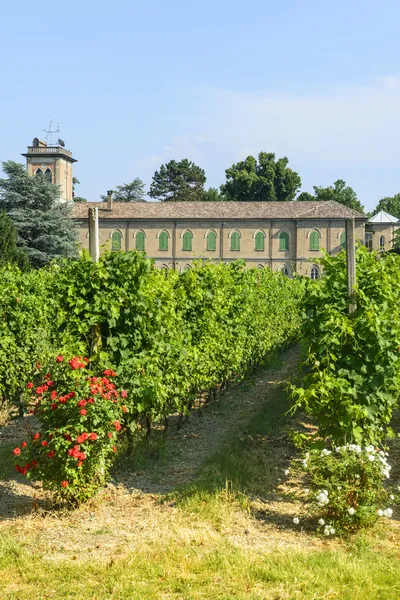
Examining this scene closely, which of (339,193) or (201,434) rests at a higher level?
(339,193)

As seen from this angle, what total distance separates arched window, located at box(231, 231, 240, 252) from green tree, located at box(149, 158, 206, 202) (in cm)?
2691

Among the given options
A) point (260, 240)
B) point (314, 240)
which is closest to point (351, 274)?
point (314, 240)

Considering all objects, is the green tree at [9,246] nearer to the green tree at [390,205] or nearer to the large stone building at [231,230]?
the large stone building at [231,230]

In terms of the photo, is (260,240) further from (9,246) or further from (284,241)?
(9,246)

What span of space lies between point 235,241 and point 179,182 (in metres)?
29.4

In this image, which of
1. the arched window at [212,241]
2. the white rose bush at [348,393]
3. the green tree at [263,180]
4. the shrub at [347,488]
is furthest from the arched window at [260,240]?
the shrub at [347,488]

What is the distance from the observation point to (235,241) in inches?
2104

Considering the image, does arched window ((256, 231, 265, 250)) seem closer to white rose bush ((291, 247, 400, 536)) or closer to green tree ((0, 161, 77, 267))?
green tree ((0, 161, 77, 267))

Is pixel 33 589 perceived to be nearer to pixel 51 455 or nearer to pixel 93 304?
pixel 51 455

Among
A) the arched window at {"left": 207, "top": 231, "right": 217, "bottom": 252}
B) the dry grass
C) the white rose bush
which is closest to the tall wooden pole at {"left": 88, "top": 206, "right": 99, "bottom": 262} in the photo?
the white rose bush

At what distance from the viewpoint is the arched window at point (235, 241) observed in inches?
2101

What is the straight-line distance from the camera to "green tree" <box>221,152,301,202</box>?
69.4m

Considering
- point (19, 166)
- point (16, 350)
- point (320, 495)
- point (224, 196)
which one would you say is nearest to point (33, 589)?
Answer: point (320, 495)

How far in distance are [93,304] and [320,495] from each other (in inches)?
117
